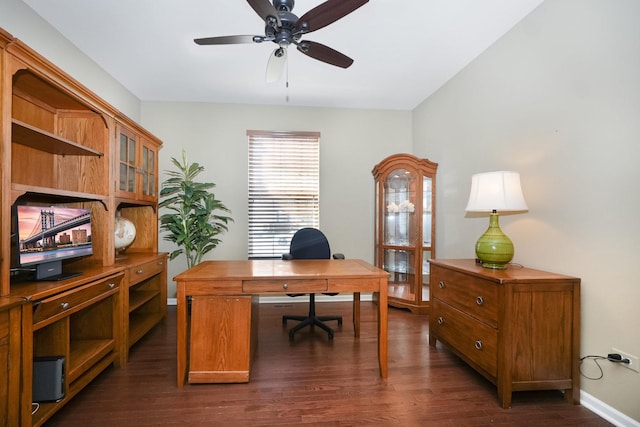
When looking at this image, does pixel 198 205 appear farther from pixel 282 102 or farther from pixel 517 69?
pixel 517 69

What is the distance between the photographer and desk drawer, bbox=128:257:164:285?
243 centimetres

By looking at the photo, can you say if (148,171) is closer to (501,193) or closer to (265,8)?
(265,8)

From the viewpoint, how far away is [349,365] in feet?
7.41

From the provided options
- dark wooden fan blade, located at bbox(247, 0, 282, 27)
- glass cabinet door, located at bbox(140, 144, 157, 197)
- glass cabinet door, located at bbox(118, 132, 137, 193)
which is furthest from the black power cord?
glass cabinet door, located at bbox(140, 144, 157, 197)

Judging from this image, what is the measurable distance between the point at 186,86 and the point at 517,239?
3680mm

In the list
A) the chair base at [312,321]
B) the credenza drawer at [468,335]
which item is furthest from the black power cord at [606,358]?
the chair base at [312,321]

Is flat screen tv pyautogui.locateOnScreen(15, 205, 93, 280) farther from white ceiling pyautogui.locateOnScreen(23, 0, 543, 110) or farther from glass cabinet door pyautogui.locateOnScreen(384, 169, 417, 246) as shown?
glass cabinet door pyautogui.locateOnScreen(384, 169, 417, 246)

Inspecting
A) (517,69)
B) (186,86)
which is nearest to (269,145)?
(186,86)

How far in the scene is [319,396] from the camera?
6.15ft

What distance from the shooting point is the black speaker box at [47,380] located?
157 cm

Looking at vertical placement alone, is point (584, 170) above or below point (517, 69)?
below

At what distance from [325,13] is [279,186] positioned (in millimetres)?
2489

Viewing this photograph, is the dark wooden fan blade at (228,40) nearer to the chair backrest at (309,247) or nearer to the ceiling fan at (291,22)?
the ceiling fan at (291,22)

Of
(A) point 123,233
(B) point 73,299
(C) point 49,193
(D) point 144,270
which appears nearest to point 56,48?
(C) point 49,193
